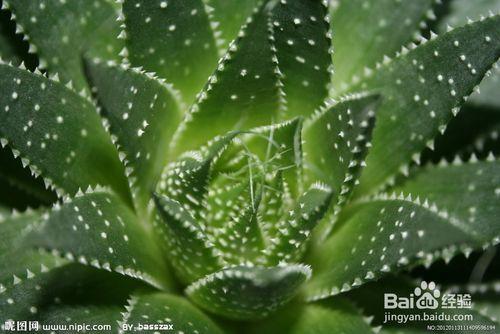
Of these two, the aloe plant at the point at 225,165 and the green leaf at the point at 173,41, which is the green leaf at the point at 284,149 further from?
the green leaf at the point at 173,41

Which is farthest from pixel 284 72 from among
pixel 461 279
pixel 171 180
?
pixel 461 279

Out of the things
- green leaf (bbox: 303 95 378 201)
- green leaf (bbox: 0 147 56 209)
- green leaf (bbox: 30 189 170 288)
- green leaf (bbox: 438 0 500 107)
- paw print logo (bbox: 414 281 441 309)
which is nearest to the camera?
green leaf (bbox: 30 189 170 288)

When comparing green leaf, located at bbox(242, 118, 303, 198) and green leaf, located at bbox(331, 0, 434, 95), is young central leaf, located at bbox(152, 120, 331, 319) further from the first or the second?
green leaf, located at bbox(331, 0, 434, 95)

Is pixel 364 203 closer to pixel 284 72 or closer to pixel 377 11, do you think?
pixel 284 72

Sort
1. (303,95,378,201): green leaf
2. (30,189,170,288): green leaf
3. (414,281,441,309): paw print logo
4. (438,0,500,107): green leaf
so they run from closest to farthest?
(30,189,170,288): green leaf
(303,95,378,201): green leaf
(414,281,441,309): paw print logo
(438,0,500,107): green leaf

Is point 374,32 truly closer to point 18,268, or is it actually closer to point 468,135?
point 468,135

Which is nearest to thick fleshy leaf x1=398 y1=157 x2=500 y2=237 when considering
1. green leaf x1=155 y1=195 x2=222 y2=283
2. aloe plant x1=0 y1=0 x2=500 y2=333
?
aloe plant x1=0 y1=0 x2=500 y2=333

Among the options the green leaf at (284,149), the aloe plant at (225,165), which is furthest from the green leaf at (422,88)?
the green leaf at (284,149)
